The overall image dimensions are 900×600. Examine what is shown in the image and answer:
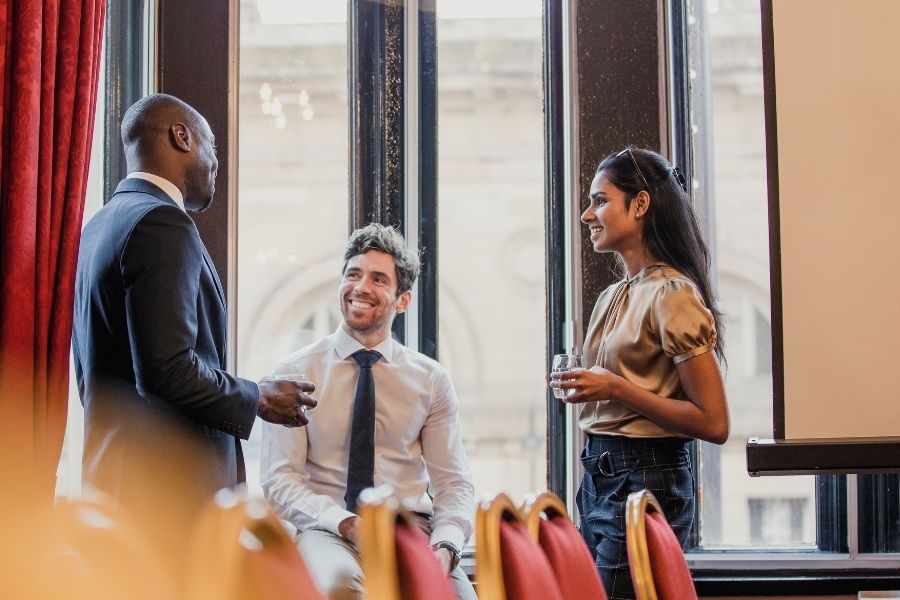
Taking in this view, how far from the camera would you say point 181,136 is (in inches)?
85.6

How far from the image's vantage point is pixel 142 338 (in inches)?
72.3

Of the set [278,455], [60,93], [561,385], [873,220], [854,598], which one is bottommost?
[854,598]

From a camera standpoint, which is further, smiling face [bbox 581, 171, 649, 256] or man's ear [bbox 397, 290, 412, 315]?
man's ear [bbox 397, 290, 412, 315]

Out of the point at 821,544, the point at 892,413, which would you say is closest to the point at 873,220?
the point at 892,413

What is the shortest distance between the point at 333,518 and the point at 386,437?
1.01 ft

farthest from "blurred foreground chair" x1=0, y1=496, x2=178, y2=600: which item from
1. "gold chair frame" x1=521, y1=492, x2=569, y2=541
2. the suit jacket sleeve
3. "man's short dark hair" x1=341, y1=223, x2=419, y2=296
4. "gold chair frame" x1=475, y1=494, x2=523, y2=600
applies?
"man's short dark hair" x1=341, y1=223, x2=419, y2=296

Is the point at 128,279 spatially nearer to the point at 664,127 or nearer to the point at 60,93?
the point at 60,93

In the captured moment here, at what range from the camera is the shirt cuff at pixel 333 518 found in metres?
2.30

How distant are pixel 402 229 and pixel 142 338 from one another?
1.28 meters

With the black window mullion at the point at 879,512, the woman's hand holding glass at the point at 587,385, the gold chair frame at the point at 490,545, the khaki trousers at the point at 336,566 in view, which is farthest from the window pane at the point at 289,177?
the gold chair frame at the point at 490,545

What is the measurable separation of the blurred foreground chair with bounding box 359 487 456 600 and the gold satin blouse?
4.35ft

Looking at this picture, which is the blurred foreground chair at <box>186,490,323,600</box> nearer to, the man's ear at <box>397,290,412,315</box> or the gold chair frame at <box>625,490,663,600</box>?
the gold chair frame at <box>625,490,663,600</box>

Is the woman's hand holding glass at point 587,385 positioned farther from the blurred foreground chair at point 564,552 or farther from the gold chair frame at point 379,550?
the gold chair frame at point 379,550

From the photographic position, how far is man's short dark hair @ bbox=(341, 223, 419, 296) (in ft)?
8.62
